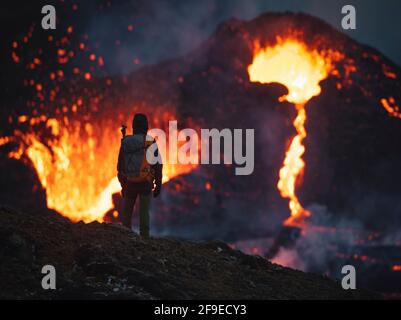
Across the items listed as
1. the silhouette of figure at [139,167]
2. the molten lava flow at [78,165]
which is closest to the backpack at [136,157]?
the silhouette of figure at [139,167]

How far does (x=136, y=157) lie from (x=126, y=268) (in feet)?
8.18

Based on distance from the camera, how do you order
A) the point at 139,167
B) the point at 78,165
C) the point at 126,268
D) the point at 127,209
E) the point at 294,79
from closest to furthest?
1. the point at 126,268
2. the point at 139,167
3. the point at 127,209
4. the point at 78,165
5. the point at 294,79

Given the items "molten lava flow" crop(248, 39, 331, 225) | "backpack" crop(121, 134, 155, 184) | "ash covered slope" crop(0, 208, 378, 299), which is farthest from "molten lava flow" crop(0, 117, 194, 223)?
"backpack" crop(121, 134, 155, 184)

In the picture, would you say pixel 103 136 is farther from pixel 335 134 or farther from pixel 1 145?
pixel 335 134

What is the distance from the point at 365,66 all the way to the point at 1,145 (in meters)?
25.5

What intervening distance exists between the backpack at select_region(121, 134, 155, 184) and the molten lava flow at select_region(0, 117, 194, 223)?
24.7 meters

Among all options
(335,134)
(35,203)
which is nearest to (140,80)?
(35,203)

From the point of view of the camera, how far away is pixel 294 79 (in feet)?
155

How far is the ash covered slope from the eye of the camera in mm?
10844

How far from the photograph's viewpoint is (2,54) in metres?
45.6

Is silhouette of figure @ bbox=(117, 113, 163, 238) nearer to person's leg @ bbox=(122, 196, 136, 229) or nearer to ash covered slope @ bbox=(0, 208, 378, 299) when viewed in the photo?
person's leg @ bbox=(122, 196, 136, 229)

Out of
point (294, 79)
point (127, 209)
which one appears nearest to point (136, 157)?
point (127, 209)

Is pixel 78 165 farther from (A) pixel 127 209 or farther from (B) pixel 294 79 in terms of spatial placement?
(A) pixel 127 209

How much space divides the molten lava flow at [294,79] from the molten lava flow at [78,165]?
11.0 meters
